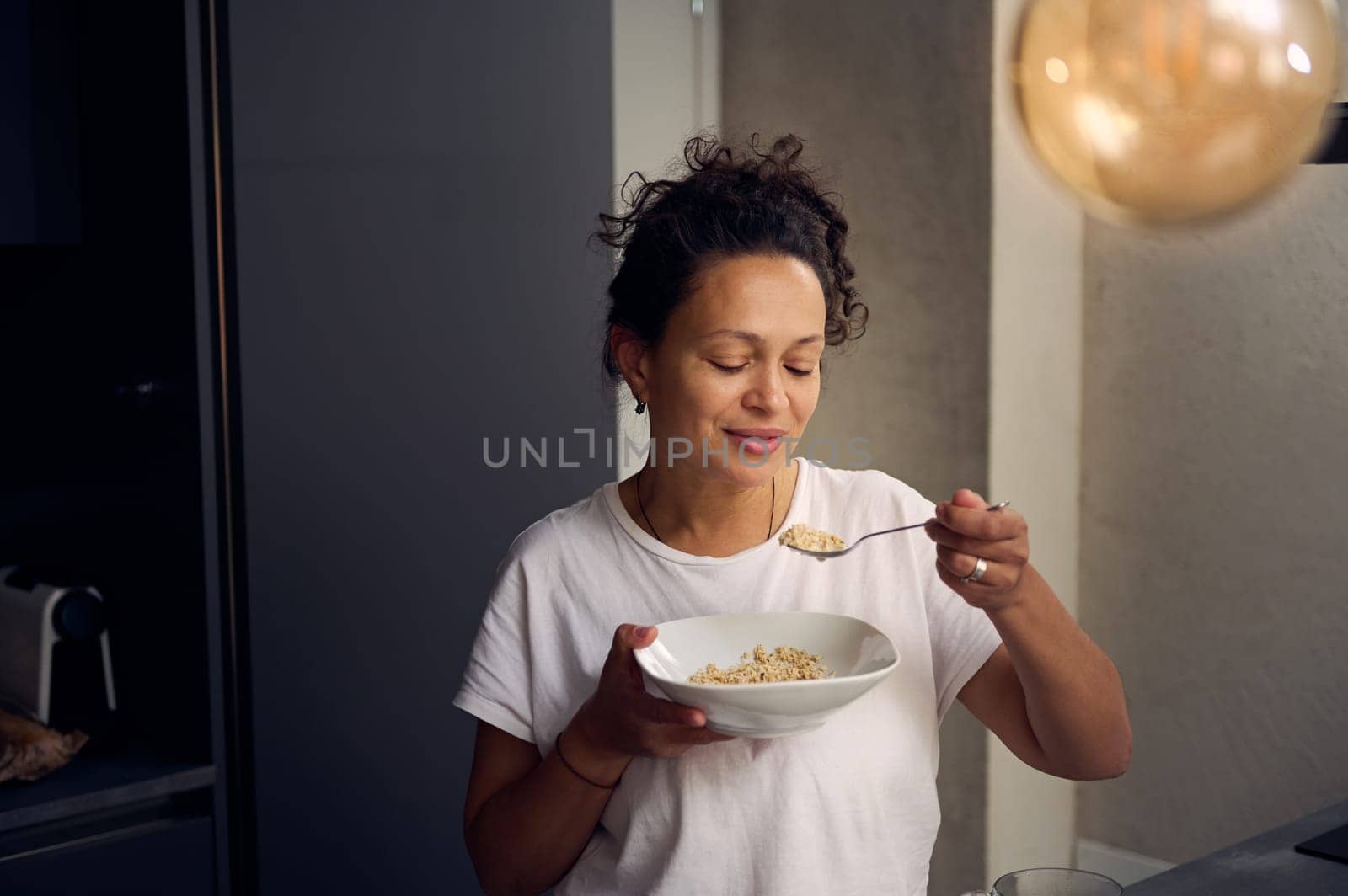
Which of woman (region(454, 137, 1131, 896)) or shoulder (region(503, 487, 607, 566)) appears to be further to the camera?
shoulder (region(503, 487, 607, 566))

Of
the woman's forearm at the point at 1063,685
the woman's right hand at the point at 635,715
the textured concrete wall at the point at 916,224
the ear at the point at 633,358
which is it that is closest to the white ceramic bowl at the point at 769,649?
the woman's right hand at the point at 635,715

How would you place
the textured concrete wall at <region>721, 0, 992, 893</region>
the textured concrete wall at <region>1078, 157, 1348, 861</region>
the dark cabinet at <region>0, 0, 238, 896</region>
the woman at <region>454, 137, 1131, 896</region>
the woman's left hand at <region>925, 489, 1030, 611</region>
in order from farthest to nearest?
the textured concrete wall at <region>721, 0, 992, 893</region>
the textured concrete wall at <region>1078, 157, 1348, 861</region>
the dark cabinet at <region>0, 0, 238, 896</region>
the woman at <region>454, 137, 1131, 896</region>
the woman's left hand at <region>925, 489, 1030, 611</region>

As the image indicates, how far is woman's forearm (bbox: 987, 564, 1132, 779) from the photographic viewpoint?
3.54ft

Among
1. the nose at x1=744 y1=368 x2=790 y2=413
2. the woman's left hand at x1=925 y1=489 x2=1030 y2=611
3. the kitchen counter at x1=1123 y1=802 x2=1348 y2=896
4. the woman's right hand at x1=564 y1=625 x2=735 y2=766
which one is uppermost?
the nose at x1=744 y1=368 x2=790 y2=413

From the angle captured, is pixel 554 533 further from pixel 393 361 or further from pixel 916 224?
pixel 916 224

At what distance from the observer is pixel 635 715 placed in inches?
43.0

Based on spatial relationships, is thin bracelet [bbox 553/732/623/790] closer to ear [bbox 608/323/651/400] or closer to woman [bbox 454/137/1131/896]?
woman [bbox 454/137/1131/896]

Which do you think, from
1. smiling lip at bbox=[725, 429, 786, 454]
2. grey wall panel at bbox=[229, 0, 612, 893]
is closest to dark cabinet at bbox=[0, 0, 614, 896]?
grey wall panel at bbox=[229, 0, 612, 893]

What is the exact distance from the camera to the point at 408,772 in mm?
1815

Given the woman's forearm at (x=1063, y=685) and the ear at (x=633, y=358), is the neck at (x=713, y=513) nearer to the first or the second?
the ear at (x=633, y=358)

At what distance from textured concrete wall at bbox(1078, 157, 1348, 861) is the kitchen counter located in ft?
3.26

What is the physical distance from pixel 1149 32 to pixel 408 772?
4.67 feet

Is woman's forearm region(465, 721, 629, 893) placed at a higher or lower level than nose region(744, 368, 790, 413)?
lower

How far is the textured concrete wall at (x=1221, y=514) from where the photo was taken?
222cm
